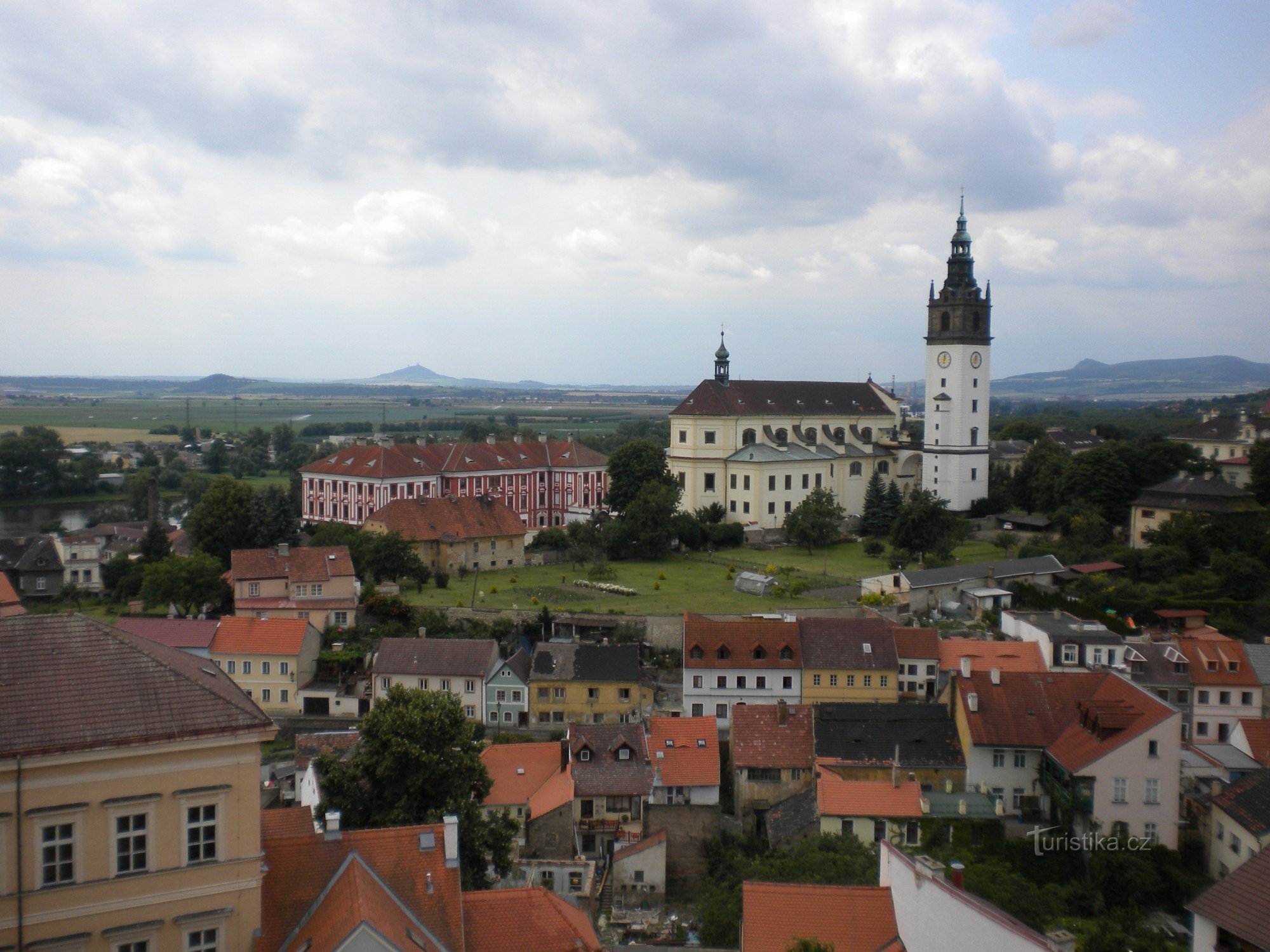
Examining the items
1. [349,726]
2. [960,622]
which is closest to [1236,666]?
[960,622]

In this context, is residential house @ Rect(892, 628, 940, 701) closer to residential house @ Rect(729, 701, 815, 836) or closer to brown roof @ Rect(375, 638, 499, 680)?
residential house @ Rect(729, 701, 815, 836)

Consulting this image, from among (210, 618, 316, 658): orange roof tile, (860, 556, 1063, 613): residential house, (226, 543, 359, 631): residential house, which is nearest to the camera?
(210, 618, 316, 658): orange roof tile

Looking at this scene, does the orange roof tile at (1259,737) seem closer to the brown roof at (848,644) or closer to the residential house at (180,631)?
the brown roof at (848,644)

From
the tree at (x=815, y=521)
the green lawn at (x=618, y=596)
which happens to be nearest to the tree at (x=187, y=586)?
the green lawn at (x=618, y=596)

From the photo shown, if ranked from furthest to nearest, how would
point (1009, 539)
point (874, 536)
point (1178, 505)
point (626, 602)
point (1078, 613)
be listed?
point (874, 536), point (1009, 539), point (1178, 505), point (626, 602), point (1078, 613)

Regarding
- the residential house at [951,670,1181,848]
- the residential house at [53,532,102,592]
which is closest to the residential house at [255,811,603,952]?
the residential house at [951,670,1181,848]

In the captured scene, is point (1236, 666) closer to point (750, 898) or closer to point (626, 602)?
point (626, 602)

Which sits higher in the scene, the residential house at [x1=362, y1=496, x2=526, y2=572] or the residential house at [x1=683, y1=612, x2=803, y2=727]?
the residential house at [x1=362, y1=496, x2=526, y2=572]
